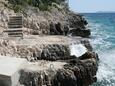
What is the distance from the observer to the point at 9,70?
870cm

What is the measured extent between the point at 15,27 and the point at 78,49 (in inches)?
151

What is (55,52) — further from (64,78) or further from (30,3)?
(30,3)

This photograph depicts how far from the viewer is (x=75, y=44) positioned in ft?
63.0

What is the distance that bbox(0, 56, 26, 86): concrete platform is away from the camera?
27.5 ft

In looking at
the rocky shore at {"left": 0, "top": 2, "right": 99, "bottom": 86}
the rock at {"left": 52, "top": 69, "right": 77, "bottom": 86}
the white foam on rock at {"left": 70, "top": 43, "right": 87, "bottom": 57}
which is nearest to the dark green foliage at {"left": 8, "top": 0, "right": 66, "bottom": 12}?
the rocky shore at {"left": 0, "top": 2, "right": 99, "bottom": 86}

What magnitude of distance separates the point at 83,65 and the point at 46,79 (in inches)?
101

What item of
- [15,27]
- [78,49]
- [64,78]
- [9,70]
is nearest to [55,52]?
[64,78]

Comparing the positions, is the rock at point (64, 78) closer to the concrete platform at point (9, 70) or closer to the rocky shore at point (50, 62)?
the rocky shore at point (50, 62)

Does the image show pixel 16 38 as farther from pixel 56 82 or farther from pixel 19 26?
pixel 56 82

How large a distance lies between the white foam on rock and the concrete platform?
27.5 feet

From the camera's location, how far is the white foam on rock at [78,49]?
18197mm

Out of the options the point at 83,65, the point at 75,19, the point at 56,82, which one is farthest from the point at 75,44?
the point at 75,19

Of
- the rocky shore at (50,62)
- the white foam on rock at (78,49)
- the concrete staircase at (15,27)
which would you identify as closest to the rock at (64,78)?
the rocky shore at (50,62)

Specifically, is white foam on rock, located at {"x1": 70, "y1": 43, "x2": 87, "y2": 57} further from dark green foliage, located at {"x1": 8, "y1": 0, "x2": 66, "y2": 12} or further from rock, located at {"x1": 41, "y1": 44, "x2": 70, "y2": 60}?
dark green foliage, located at {"x1": 8, "y1": 0, "x2": 66, "y2": 12}
